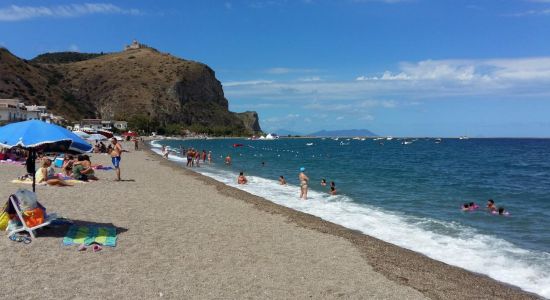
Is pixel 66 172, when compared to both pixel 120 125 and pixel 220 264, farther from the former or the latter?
pixel 120 125

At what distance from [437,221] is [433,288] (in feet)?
27.7

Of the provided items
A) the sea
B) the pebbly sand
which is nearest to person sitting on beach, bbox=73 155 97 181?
the pebbly sand

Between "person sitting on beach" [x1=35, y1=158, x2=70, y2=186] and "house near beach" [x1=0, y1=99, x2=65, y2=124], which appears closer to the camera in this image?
"person sitting on beach" [x1=35, y1=158, x2=70, y2=186]

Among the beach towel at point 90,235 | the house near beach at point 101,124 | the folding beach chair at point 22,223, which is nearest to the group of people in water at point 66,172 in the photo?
the beach towel at point 90,235

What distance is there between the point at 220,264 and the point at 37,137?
402cm

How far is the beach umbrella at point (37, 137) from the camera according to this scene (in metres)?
8.47

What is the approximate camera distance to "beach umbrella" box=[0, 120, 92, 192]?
334 inches

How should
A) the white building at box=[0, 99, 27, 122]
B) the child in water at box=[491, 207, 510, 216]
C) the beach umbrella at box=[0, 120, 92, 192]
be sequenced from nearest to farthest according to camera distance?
the beach umbrella at box=[0, 120, 92, 192] < the child in water at box=[491, 207, 510, 216] < the white building at box=[0, 99, 27, 122]

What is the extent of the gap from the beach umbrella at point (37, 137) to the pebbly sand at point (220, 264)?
72.0 inches

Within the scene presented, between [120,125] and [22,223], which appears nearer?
[22,223]

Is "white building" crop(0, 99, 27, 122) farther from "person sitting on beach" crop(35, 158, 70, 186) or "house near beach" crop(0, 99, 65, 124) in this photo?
"person sitting on beach" crop(35, 158, 70, 186)

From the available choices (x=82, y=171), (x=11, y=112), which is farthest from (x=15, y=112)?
(x=82, y=171)

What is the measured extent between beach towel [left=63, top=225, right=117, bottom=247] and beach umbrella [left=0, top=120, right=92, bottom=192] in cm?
174

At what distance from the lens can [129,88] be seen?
144 m
